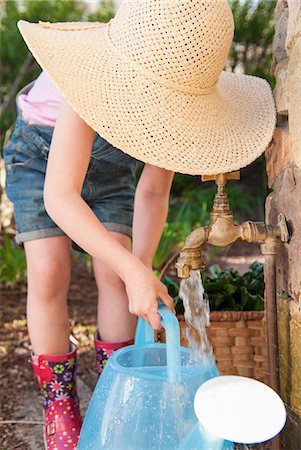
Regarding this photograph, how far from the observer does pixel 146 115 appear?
1434mm

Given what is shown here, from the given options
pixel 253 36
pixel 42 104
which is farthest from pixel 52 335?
pixel 253 36

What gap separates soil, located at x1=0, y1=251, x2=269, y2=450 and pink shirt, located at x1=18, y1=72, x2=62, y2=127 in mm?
911

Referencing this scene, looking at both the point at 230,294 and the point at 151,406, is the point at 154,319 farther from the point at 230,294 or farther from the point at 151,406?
the point at 230,294

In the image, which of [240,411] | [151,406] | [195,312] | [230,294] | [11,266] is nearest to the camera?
[240,411]

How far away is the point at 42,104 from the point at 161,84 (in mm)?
636

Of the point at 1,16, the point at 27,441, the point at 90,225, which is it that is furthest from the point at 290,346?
the point at 1,16

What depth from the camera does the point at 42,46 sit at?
1.53 metres

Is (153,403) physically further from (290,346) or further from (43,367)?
(43,367)

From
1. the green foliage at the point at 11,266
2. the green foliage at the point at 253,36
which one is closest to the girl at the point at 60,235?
the green foliage at the point at 11,266

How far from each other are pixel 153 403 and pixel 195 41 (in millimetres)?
737

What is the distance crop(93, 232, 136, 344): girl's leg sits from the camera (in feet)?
6.35

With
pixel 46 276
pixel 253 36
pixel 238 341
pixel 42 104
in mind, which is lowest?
pixel 238 341

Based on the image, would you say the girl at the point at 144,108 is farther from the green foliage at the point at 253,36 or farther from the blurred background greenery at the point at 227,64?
the green foliage at the point at 253,36

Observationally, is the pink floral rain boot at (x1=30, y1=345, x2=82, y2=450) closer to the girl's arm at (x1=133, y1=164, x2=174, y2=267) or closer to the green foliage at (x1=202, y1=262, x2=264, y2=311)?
the girl's arm at (x1=133, y1=164, x2=174, y2=267)
